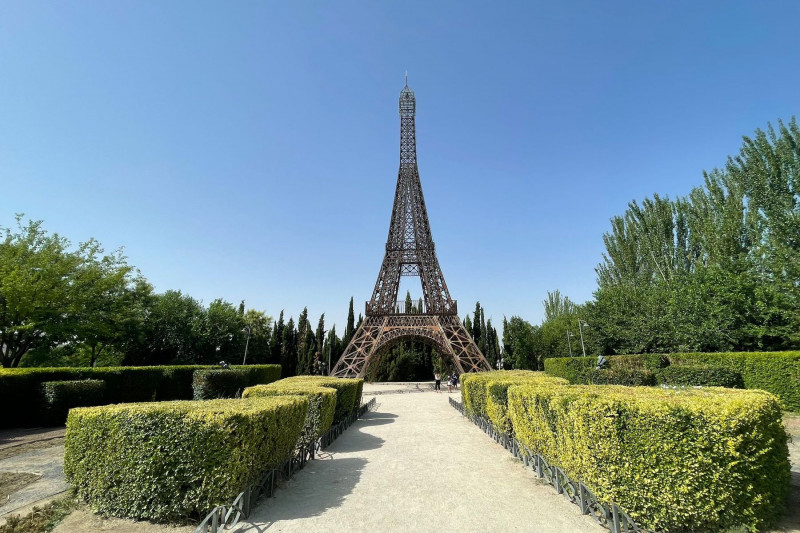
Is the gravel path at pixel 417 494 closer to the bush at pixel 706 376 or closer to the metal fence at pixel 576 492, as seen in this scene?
the metal fence at pixel 576 492

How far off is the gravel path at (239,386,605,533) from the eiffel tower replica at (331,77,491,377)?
16304 millimetres

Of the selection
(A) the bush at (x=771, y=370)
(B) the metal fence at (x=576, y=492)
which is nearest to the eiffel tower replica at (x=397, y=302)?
(A) the bush at (x=771, y=370)

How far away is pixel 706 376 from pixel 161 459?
17.9 m

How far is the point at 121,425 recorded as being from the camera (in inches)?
192

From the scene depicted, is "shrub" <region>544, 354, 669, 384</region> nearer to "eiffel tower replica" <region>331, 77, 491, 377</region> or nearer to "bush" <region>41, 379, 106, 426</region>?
"eiffel tower replica" <region>331, 77, 491, 377</region>

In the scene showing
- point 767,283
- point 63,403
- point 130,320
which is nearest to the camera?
point 63,403

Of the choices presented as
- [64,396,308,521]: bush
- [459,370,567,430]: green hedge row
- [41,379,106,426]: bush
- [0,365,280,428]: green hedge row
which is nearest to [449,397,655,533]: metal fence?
[459,370,567,430]: green hedge row

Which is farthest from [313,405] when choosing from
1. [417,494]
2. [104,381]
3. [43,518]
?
[104,381]

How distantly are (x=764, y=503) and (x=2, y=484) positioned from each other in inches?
437

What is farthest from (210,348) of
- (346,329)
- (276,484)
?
(276,484)

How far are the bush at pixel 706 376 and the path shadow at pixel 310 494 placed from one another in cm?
1277

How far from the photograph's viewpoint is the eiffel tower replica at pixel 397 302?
2580 centimetres

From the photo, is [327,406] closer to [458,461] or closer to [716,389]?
[458,461]

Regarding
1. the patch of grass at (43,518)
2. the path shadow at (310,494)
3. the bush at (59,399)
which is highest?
the bush at (59,399)
